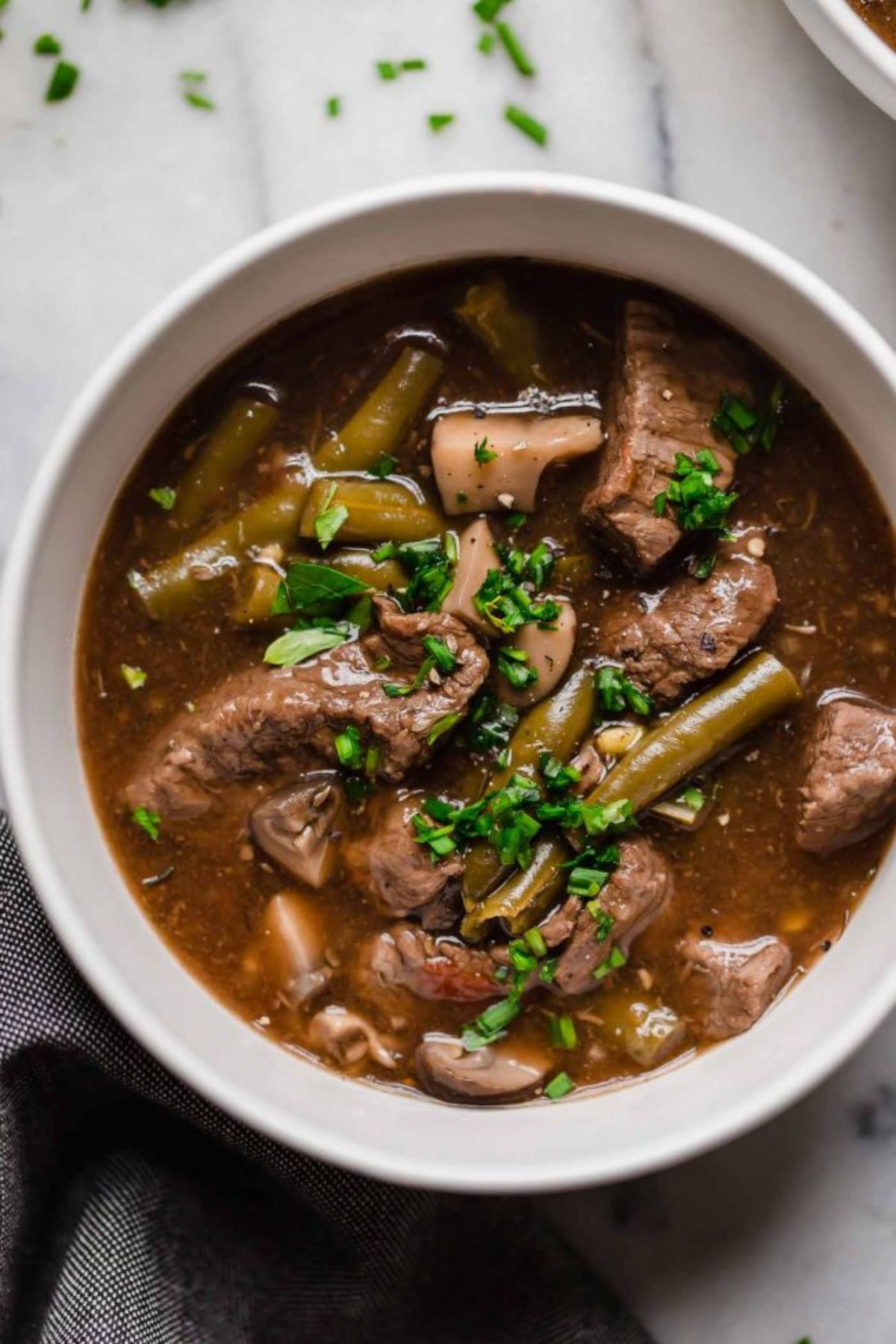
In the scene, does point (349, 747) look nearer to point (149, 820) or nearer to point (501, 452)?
point (149, 820)

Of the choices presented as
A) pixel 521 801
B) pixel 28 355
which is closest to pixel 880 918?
pixel 521 801

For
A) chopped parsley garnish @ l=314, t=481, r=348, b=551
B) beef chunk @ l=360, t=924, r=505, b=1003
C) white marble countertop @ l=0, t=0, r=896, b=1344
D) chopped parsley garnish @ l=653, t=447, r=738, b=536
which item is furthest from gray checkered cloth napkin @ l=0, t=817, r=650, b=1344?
chopped parsley garnish @ l=653, t=447, r=738, b=536

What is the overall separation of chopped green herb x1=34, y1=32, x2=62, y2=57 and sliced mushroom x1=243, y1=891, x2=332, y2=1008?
2.02 metres

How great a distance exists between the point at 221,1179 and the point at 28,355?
6.75 ft

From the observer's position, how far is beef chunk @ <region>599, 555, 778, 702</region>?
3137mm

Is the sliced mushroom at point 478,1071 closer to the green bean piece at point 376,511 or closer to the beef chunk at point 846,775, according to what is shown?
the beef chunk at point 846,775

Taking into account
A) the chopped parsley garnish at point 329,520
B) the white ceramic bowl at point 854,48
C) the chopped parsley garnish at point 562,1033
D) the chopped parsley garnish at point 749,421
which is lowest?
the chopped parsley garnish at point 562,1033

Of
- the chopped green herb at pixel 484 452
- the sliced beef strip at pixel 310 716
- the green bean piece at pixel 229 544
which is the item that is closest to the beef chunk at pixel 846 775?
the sliced beef strip at pixel 310 716

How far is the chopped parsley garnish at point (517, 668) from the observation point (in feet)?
10.4

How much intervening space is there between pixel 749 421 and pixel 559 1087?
4.95 feet

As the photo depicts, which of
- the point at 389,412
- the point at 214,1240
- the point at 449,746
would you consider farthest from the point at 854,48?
the point at 214,1240

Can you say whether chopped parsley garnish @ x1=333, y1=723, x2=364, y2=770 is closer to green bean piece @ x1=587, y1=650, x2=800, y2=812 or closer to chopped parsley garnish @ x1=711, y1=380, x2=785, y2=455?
green bean piece @ x1=587, y1=650, x2=800, y2=812

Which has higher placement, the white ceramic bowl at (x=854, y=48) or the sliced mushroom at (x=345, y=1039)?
the white ceramic bowl at (x=854, y=48)

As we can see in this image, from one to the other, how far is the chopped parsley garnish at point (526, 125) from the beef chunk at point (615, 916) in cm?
162
